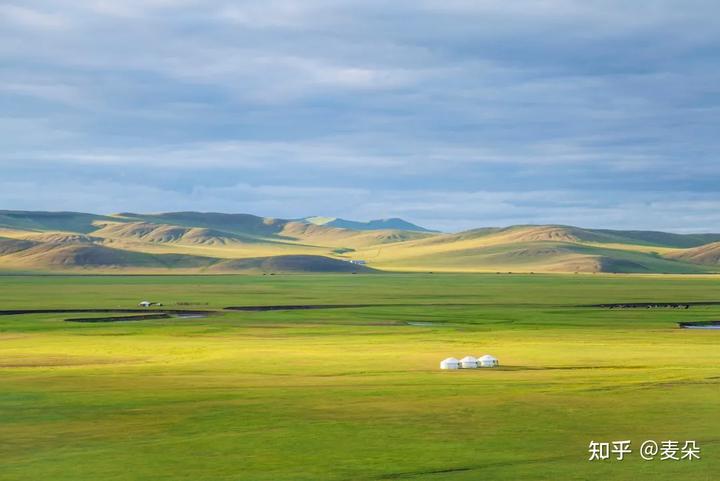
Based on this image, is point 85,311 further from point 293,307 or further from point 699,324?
point 699,324

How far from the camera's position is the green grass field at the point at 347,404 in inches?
1125

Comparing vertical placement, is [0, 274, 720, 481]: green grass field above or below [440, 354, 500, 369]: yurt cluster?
below

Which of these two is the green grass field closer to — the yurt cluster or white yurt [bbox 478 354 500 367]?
the yurt cluster

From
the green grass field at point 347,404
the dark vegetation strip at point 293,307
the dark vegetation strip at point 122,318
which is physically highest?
the green grass field at point 347,404

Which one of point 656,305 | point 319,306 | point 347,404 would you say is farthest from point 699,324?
point 347,404

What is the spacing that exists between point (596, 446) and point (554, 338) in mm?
45040

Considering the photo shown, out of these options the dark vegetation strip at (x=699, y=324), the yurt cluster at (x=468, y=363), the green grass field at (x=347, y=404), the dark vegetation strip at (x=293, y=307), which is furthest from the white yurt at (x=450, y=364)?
the dark vegetation strip at (x=293, y=307)

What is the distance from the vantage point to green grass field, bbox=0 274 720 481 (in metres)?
28.6

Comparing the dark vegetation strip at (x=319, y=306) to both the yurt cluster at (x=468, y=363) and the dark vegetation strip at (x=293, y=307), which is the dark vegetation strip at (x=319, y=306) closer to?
the dark vegetation strip at (x=293, y=307)

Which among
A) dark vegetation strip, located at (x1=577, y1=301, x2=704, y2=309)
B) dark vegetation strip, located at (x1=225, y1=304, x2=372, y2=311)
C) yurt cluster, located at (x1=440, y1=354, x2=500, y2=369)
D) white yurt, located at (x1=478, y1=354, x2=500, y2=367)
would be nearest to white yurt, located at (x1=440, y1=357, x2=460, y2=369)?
yurt cluster, located at (x1=440, y1=354, x2=500, y2=369)

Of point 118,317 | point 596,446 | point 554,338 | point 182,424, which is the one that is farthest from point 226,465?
point 118,317

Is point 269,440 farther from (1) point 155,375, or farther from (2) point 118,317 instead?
(2) point 118,317

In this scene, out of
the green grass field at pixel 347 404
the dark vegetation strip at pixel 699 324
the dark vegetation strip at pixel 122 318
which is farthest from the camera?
the dark vegetation strip at pixel 122 318

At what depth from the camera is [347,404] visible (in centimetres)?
3944
